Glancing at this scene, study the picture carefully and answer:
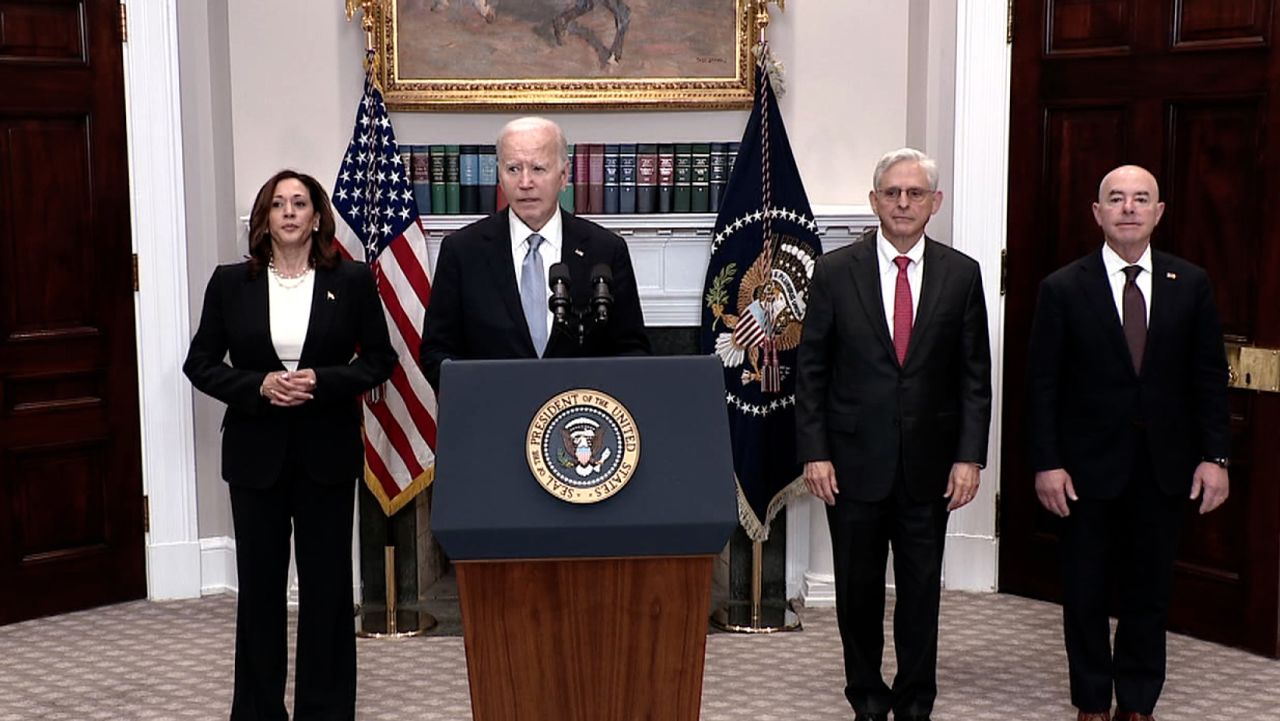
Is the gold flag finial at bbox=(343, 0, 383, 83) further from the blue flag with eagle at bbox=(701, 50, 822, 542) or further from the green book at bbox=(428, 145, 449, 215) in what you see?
the blue flag with eagle at bbox=(701, 50, 822, 542)

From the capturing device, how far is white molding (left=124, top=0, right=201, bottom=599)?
605 centimetres

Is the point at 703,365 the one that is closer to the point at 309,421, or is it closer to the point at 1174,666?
the point at 309,421

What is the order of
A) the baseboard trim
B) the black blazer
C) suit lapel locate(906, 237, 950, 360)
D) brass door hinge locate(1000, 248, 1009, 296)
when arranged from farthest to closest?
the baseboard trim
brass door hinge locate(1000, 248, 1009, 296)
suit lapel locate(906, 237, 950, 360)
the black blazer

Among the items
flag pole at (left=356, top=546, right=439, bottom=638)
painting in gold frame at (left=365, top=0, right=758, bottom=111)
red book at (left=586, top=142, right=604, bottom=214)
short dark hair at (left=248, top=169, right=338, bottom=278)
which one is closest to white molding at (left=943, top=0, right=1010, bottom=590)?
painting in gold frame at (left=365, top=0, right=758, bottom=111)

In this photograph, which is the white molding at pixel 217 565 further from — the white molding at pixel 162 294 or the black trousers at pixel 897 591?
the black trousers at pixel 897 591

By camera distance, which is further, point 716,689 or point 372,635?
point 372,635

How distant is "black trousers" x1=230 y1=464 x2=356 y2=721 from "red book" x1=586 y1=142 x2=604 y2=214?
2.10 meters

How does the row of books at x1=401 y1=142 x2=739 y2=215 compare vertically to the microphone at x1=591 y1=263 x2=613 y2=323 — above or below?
above

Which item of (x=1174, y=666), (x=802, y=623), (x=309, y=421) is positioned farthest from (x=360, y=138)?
(x=1174, y=666)

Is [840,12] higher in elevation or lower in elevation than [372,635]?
higher

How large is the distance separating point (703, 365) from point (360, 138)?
3139 millimetres

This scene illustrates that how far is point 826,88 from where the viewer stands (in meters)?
6.21

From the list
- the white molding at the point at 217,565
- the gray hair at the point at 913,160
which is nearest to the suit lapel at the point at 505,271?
the gray hair at the point at 913,160

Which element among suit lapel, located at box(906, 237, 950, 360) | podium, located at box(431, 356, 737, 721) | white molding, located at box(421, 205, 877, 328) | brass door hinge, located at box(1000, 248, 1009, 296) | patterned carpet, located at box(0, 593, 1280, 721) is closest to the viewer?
podium, located at box(431, 356, 737, 721)
